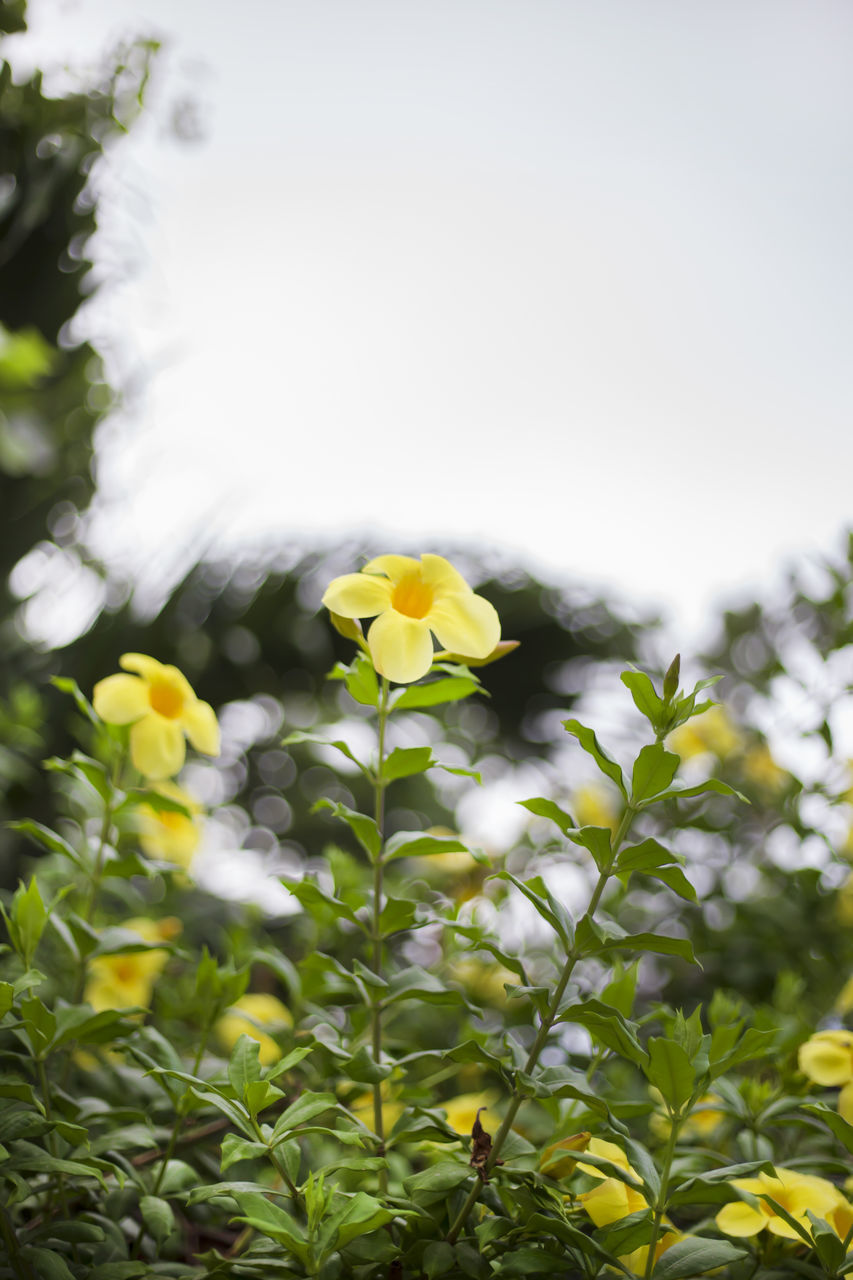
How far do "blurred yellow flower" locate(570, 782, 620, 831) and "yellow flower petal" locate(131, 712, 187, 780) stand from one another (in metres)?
0.64

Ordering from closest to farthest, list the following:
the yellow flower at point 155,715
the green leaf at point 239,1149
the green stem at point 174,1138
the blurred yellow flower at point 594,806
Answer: the green leaf at point 239,1149, the green stem at point 174,1138, the yellow flower at point 155,715, the blurred yellow flower at point 594,806

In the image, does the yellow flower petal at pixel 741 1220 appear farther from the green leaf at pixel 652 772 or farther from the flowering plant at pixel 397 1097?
the green leaf at pixel 652 772

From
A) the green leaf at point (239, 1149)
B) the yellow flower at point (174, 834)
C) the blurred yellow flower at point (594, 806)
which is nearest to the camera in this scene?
the green leaf at point (239, 1149)

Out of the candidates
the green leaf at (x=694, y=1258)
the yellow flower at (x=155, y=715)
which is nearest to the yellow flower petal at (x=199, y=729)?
the yellow flower at (x=155, y=715)

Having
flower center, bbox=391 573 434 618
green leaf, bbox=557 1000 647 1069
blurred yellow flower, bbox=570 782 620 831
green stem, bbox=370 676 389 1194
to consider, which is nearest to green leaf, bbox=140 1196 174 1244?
green stem, bbox=370 676 389 1194

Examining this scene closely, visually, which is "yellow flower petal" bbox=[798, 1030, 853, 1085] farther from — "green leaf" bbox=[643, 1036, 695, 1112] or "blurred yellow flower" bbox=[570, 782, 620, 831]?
"blurred yellow flower" bbox=[570, 782, 620, 831]

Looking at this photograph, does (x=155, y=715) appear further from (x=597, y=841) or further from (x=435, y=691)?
(x=597, y=841)

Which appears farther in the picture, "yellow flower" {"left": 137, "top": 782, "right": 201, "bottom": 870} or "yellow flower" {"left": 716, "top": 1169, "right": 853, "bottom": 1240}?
"yellow flower" {"left": 137, "top": 782, "right": 201, "bottom": 870}

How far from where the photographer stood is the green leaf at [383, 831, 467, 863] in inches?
17.5

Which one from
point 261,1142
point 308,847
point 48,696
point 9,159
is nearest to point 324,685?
point 308,847

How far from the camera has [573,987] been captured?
2.14 feet

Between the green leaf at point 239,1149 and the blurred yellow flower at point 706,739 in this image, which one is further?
the blurred yellow flower at point 706,739

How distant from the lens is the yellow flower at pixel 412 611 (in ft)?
1.37

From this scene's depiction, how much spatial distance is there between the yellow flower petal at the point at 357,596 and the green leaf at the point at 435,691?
51 millimetres
